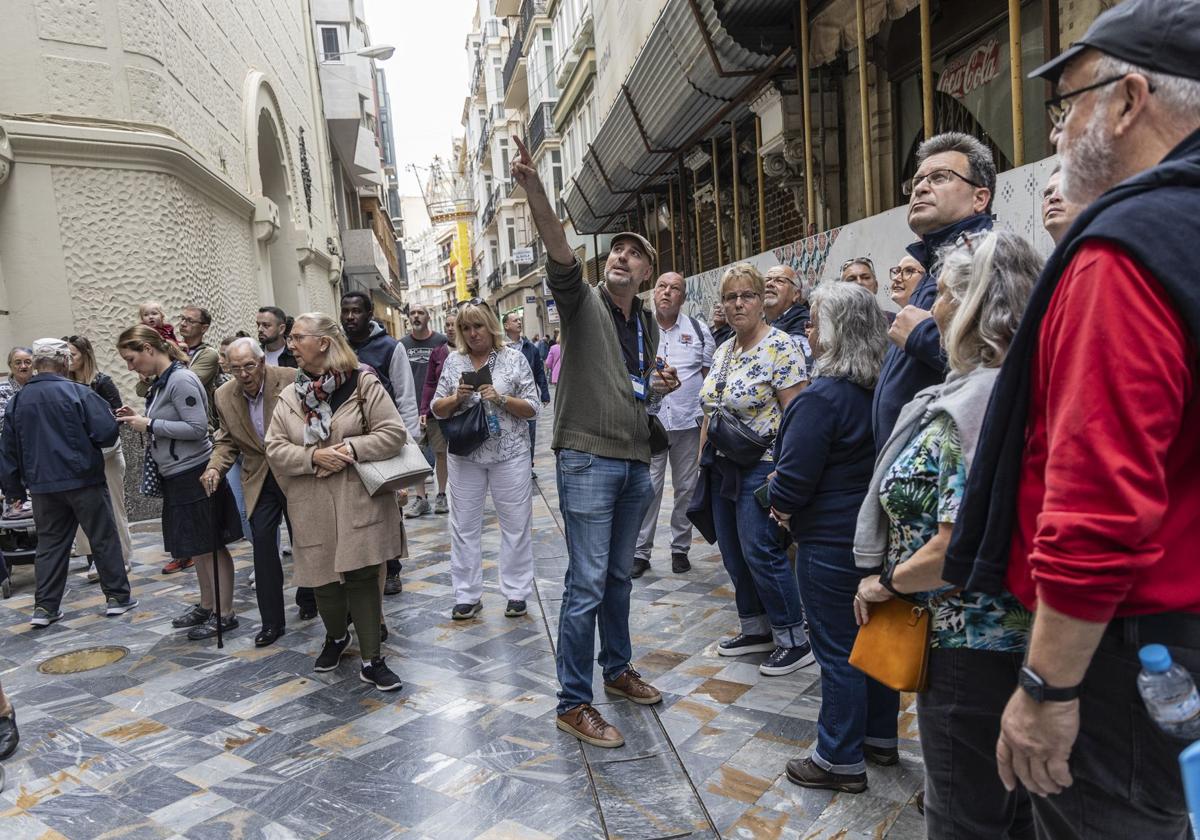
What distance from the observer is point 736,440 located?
3.76 m

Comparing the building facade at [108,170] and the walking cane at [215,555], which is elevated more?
the building facade at [108,170]

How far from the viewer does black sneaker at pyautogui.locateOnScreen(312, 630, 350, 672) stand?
13.8ft

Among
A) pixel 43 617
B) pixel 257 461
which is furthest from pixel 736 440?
pixel 43 617

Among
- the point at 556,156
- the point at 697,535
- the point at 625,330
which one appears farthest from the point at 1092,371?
the point at 556,156

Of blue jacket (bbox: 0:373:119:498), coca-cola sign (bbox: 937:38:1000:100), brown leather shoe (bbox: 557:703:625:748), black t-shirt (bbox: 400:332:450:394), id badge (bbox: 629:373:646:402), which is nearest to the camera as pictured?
brown leather shoe (bbox: 557:703:625:748)

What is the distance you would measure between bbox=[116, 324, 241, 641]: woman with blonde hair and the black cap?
488 cm

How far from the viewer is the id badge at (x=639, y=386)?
342 centimetres

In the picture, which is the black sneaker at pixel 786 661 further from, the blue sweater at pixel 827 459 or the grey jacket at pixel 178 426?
the grey jacket at pixel 178 426

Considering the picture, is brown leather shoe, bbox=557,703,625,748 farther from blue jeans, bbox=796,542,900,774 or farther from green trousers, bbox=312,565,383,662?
green trousers, bbox=312,565,383,662

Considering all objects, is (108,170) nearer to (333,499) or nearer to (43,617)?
(43,617)

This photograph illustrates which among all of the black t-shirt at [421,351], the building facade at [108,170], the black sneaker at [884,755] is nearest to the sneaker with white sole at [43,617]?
the black t-shirt at [421,351]

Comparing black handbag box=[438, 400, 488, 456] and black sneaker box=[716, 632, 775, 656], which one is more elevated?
black handbag box=[438, 400, 488, 456]

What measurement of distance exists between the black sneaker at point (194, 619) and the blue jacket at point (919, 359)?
442 cm

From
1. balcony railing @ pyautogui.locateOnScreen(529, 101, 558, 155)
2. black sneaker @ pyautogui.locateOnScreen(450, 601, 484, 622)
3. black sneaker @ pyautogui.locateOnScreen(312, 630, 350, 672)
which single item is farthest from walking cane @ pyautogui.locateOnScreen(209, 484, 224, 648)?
balcony railing @ pyautogui.locateOnScreen(529, 101, 558, 155)
